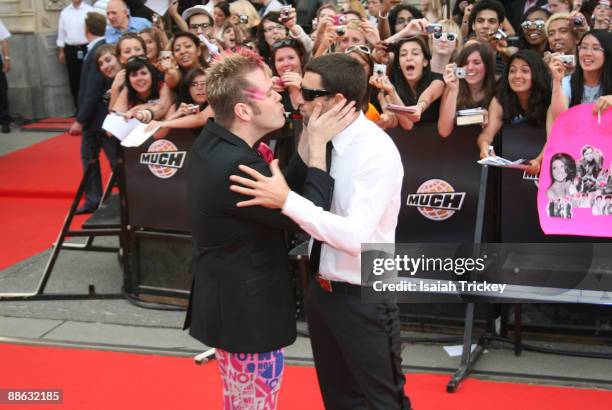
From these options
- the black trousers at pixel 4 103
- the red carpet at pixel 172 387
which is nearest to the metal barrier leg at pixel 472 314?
the red carpet at pixel 172 387

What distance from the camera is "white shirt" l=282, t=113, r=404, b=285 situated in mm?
Result: 3354

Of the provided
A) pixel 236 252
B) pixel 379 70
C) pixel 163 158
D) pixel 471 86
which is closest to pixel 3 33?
pixel 163 158

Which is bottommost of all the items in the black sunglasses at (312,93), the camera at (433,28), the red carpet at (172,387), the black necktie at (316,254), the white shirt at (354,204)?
the red carpet at (172,387)

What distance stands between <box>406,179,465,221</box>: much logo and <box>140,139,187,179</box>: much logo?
1.78 m

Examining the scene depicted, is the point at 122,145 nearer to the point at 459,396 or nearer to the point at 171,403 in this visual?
the point at 171,403

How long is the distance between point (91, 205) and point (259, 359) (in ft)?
19.6

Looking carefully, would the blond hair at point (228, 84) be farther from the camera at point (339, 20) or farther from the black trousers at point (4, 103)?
the black trousers at point (4, 103)

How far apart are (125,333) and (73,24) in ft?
27.2

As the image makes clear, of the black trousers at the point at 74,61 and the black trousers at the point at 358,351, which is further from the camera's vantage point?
the black trousers at the point at 74,61

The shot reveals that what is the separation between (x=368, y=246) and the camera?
354cm

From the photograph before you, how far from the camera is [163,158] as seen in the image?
6.68m

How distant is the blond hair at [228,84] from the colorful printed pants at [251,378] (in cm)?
92

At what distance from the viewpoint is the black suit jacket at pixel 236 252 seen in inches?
135

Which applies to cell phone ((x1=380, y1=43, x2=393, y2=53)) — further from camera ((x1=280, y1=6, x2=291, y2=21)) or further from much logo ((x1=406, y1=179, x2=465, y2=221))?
much logo ((x1=406, y1=179, x2=465, y2=221))
